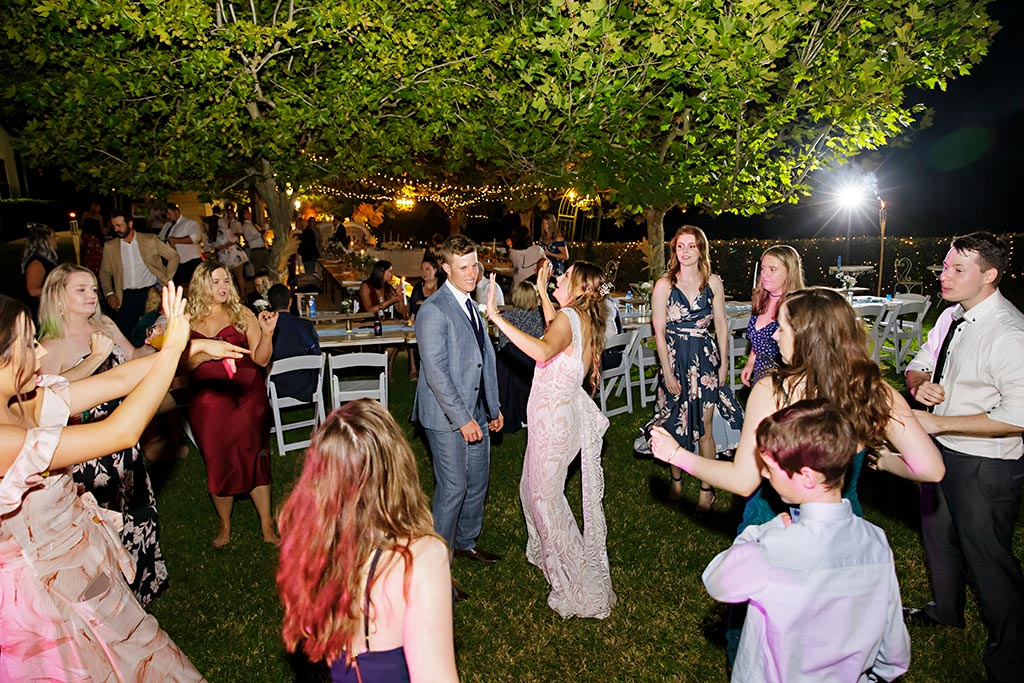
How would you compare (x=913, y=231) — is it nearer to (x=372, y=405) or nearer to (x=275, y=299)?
(x=275, y=299)

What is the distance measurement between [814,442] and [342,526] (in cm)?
125

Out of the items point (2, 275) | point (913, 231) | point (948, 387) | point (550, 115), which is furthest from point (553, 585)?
point (2, 275)

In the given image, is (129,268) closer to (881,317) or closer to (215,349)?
(215,349)

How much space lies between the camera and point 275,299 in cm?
666

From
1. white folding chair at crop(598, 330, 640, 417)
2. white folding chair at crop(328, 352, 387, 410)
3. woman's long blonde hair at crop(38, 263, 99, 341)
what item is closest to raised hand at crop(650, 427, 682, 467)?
woman's long blonde hair at crop(38, 263, 99, 341)

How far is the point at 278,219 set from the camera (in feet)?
27.4

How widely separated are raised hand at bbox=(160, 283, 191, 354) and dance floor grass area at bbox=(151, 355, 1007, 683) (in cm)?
165

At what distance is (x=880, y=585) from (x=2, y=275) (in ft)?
72.7

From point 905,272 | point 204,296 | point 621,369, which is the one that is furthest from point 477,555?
point 905,272

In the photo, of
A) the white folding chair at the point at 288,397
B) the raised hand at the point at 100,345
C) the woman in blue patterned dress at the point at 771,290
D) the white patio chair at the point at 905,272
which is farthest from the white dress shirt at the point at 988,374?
the white patio chair at the point at 905,272

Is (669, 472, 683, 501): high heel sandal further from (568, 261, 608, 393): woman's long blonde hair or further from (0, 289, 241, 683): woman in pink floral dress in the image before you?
(0, 289, 241, 683): woman in pink floral dress

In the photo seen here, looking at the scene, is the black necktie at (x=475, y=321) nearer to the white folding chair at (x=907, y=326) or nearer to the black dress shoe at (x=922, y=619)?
the black dress shoe at (x=922, y=619)

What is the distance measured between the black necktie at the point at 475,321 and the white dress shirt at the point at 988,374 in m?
2.38

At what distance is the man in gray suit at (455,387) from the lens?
4.06 meters
